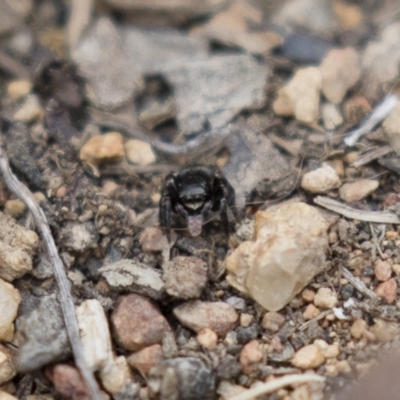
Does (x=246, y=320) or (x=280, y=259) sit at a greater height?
(x=280, y=259)

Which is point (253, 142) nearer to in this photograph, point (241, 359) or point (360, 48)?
point (360, 48)

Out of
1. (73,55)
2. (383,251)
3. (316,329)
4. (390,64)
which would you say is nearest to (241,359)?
(316,329)

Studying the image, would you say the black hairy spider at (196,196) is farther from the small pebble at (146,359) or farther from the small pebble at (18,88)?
the small pebble at (18,88)

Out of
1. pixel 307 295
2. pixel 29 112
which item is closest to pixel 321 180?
pixel 307 295

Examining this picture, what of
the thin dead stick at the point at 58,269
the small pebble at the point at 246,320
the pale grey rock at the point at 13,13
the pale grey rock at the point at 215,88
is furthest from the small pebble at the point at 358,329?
the pale grey rock at the point at 13,13

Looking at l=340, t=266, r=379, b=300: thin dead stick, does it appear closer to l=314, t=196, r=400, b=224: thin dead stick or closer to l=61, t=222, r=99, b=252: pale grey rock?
l=314, t=196, r=400, b=224: thin dead stick

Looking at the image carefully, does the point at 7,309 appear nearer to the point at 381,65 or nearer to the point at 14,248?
the point at 14,248

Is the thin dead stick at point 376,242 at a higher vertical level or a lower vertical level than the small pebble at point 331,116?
lower

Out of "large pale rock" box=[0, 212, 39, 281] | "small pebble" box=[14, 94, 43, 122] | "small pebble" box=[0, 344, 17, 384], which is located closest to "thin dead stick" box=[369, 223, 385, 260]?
"large pale rock" box=[0, 212, 39, 281]
